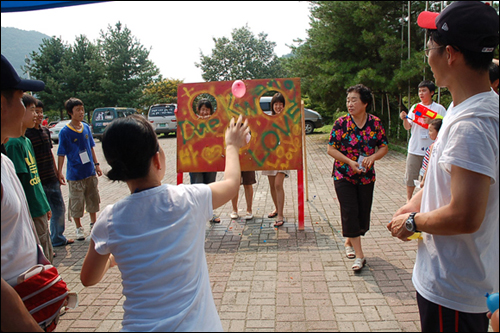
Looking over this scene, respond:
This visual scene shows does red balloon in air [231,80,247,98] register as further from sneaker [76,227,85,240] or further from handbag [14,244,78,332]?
handbag [14,244,78,332]

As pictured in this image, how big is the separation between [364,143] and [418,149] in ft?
6.70

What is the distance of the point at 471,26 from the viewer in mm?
1478

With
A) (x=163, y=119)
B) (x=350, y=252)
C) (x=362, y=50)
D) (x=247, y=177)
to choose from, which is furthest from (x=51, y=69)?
(x=350, y=252)

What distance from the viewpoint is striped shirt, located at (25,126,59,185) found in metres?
4.75

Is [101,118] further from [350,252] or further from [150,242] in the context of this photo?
[150,242]

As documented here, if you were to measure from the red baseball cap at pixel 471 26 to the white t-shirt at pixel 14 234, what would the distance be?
6.69ft

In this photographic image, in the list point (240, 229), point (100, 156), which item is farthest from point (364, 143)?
point (100, 156)

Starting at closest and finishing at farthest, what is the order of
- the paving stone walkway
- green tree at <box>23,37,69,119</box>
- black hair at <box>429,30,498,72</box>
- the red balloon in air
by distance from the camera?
black hair at <box>429,30,498,72</box> < the paving stone walkway < the red balloon in air < green tree at <box>23,37,69,119</box>

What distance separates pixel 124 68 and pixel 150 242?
127 ft

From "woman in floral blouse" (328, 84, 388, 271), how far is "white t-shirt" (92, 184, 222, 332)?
2805 millimetres

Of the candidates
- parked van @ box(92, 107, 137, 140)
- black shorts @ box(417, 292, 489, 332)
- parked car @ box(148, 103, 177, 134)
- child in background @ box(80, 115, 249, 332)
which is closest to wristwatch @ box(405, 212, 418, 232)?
black shorts @ box(417, 292, 489, 332)

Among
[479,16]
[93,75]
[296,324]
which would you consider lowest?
[296,324]

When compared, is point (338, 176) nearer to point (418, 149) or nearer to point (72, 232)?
point (418, 149)

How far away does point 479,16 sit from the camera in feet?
4.79
